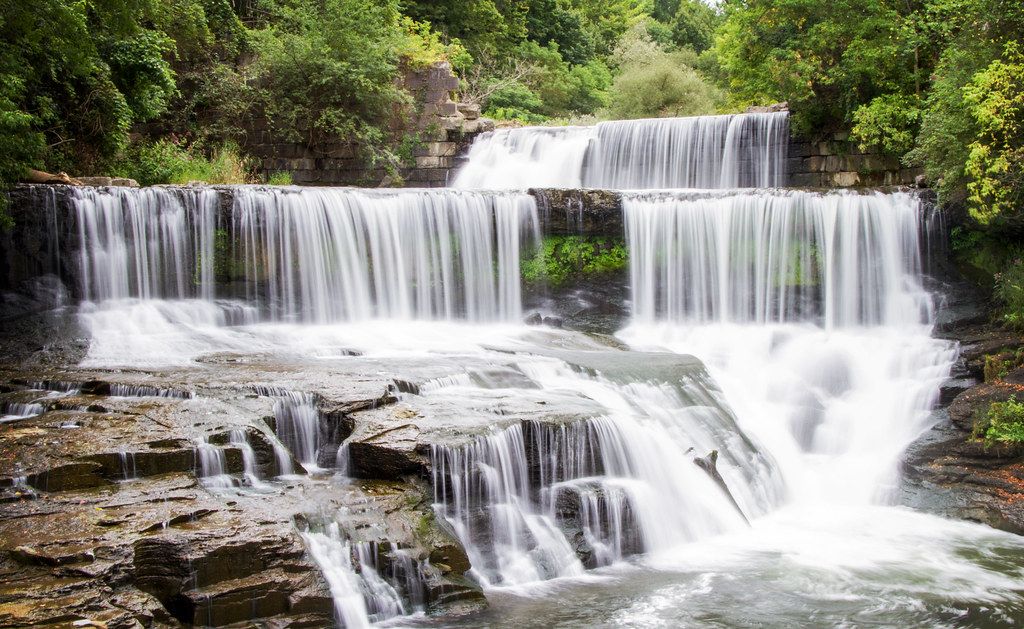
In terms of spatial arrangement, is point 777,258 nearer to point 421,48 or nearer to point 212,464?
point 212,464

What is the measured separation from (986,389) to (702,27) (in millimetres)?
36788

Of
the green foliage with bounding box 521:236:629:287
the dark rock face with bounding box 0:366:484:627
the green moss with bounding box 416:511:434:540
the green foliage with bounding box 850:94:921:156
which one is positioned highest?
the green foliage with bounding box 850:94:921:156

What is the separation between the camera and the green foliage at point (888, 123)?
18.9 meters

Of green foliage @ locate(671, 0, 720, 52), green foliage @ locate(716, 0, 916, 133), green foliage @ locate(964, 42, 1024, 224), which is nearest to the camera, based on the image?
green foliage @ locate(964, 42, 1024, 224)

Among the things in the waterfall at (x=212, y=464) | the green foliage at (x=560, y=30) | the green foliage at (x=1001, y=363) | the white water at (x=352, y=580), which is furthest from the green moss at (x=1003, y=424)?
the green foliage at (x=560, y=30)

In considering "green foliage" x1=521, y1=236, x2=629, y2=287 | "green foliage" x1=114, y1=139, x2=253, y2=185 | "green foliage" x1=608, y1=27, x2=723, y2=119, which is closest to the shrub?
"green foliage" x1=608, y1=27, x2=723, y2=119

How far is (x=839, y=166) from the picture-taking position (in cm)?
2042

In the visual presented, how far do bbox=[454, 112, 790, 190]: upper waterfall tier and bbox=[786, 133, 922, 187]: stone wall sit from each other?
0.34 meters

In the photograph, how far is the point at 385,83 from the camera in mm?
23203

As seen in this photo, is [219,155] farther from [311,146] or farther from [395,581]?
[395,581]

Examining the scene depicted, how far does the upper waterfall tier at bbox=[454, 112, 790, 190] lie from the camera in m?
21.2

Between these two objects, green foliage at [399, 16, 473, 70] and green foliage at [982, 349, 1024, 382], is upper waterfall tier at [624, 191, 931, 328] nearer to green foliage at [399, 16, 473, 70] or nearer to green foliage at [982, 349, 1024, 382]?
green foliage at [982, 349, 1024, 382]

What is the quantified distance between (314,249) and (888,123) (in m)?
12.0

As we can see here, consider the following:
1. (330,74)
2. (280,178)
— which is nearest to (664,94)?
(330,74)
